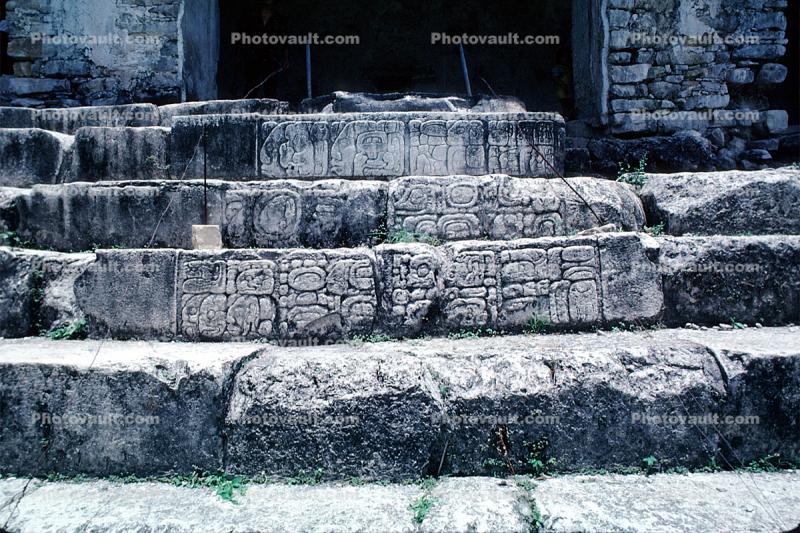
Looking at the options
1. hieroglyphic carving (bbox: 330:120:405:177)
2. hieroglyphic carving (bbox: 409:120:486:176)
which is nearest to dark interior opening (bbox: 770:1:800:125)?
hieroglyphic carving (bbox: 409:120:486:176)

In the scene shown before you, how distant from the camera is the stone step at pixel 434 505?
2.10 metres

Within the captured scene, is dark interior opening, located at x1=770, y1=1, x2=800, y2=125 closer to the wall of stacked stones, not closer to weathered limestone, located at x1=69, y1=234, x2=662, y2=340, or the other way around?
the wall of stacked stones

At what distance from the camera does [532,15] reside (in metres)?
11.9

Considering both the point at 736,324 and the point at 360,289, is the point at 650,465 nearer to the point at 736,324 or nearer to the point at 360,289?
the point at 736,324

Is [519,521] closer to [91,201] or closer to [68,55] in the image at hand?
[91,201]

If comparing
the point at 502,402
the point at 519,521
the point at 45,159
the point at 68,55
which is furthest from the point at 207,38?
the point at 519,521

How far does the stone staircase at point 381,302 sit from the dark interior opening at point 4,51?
3.66 meters

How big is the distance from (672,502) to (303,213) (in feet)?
8.65

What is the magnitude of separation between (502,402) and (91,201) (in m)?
2.99

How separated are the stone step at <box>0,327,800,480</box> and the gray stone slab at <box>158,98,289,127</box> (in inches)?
103

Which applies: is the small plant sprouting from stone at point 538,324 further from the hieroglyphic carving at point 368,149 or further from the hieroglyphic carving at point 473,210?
the hieroglyphic carving at point 368,149

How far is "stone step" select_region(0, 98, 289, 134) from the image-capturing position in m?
4.49

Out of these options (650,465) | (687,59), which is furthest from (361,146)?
(687,59)

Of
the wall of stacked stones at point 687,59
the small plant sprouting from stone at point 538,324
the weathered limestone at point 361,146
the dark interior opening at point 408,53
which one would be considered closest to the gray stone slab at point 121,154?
the weathered limestone at point 361,146
